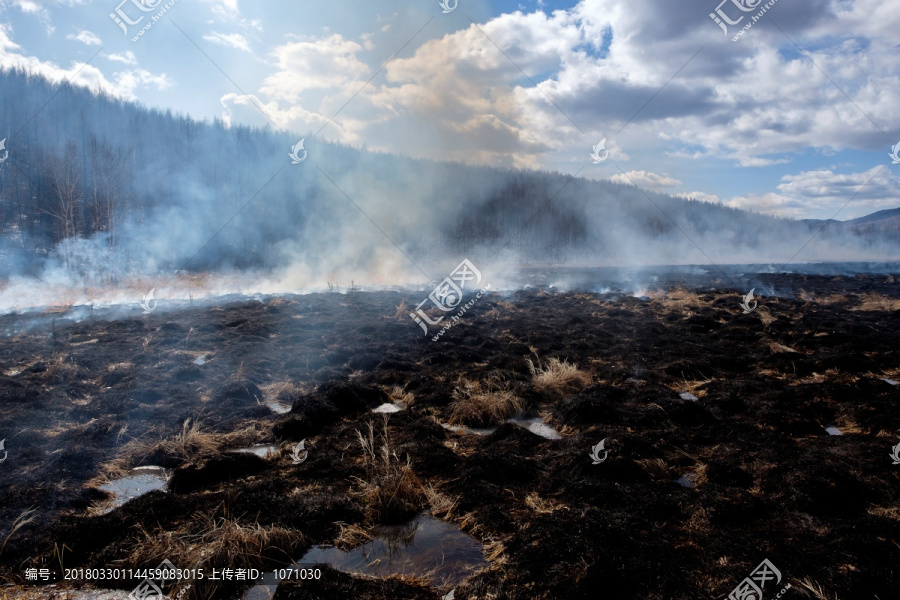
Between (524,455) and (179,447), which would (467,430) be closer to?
(524,455)

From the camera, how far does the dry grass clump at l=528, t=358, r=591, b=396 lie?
8.83 m

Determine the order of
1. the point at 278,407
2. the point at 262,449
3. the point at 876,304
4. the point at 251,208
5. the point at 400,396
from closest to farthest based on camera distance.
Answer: the point at 262,449 → the point at 278,407 → the point at 400,396 → the point at 876,304 → the point at 251,208

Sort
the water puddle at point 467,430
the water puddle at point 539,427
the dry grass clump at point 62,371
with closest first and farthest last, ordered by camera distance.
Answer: the water puddle at point 539,427
the water puddle at point 467,430
the dry grass clump at point 62,371

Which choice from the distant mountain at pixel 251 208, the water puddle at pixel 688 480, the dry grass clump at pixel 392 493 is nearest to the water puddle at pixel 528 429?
the water puddle at pixel 688 480

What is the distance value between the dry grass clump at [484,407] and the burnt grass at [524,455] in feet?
1.08

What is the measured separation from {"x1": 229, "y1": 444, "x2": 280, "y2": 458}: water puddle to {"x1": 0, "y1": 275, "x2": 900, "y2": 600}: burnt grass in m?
0.19

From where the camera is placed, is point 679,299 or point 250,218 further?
point 250,218

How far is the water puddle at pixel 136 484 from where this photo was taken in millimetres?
5200

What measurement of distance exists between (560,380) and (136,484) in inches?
266

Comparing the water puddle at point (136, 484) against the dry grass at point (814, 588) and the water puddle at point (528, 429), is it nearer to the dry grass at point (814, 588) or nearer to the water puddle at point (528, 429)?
the water puddle at point (528, 429)

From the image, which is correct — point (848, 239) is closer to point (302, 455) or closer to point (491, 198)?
point (491, 198)

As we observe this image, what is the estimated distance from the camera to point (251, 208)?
51.0 metres

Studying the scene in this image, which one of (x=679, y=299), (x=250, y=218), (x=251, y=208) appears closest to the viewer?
(x=679, y=299)

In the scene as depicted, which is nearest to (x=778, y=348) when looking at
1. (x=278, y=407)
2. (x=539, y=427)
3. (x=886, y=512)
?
(x=539, y=427)
